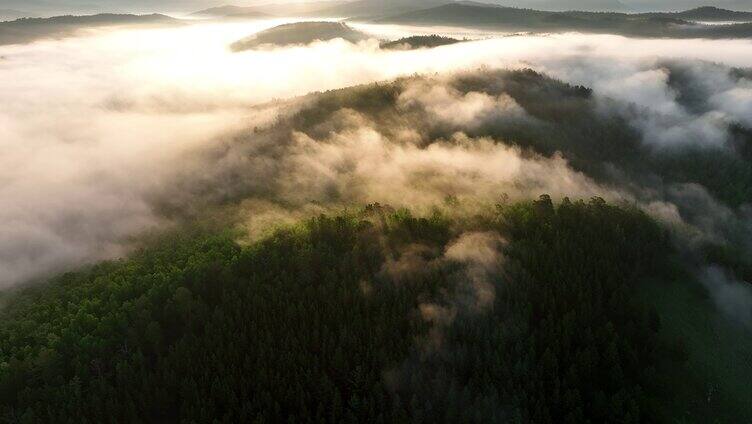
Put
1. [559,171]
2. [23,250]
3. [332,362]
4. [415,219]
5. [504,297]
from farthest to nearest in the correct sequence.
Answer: [559,171], [23,250], [415,219], [504,297], [332,362]

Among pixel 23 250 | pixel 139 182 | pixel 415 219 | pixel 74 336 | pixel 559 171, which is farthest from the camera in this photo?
pixel 139 182

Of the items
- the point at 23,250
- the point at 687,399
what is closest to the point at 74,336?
the point at 23,250

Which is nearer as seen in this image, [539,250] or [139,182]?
[539,250]

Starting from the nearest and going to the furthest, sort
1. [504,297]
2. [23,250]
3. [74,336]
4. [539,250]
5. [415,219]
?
1. [74,336]
2. [504,297]
3. [539,250]
4. [415,219]
5. [23,250]

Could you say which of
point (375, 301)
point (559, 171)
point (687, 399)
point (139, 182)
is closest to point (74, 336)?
point (375, 301)

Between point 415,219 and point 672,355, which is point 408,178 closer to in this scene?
point 415,219

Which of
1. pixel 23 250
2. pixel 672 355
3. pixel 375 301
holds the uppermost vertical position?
pixel 375 301

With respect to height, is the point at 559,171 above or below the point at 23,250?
above

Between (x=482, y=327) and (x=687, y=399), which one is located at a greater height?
(x=482, y=327)

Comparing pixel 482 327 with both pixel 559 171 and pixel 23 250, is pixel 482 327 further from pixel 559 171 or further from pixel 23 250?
pixel 23 250
